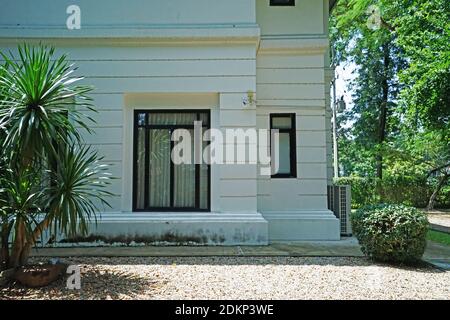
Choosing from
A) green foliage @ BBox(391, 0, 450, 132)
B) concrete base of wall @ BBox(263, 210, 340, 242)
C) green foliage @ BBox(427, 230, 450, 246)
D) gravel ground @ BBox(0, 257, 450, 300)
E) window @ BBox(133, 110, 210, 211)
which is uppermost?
green foliage @ BBox(391, 0, 450, 132)

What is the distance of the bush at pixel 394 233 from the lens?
5.81 meters

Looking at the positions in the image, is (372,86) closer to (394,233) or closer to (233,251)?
(394,233)

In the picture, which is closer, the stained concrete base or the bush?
the bush

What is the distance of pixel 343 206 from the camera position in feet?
30.3

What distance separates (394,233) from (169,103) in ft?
16.9

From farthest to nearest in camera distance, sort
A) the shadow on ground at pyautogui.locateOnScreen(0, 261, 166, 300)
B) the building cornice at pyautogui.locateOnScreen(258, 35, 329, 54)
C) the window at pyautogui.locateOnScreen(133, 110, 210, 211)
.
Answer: the building cornice at pyautogui.locateOnScreen(258, 35, 329, 54), the window at pyautogui.locateOnScreen(133, 110, 210, 211), the shadow on ground at pyautogui.locateOnScreen(0, 261, 166, 300)

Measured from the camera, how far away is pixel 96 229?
24.9 ft

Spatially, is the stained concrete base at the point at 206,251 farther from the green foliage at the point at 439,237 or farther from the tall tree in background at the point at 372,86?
the tall tree in background at the point at 372,86

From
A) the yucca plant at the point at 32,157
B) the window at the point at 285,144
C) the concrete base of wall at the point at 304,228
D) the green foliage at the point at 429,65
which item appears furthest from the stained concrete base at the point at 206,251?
the green foliage at the point at 429,65

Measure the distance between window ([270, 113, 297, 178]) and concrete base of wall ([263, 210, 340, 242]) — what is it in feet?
3.57

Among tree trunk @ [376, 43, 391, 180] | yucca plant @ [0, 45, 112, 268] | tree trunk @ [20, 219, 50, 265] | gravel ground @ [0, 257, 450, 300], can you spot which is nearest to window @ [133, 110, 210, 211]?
gravel ground @ [0, 257, 450, 300]

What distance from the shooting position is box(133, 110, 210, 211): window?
8.13 metres

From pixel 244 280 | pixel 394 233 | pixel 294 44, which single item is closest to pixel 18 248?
pixel 244 280

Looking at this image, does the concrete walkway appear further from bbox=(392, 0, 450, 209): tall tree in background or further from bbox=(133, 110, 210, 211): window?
bbox=(392, 0, 450, 209): tall tree in background
